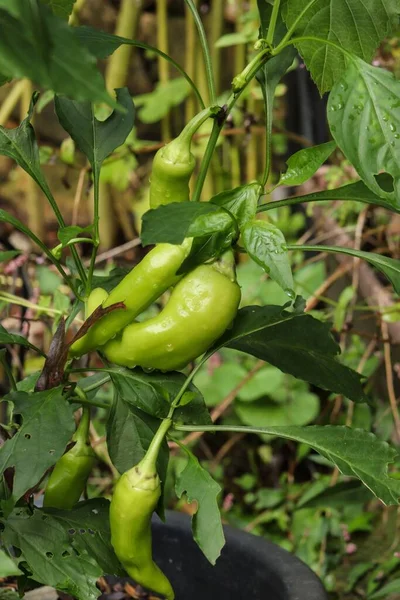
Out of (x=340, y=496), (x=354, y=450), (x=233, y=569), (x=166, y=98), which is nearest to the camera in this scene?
(x=354, y=450)

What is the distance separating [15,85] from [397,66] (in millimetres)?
1211

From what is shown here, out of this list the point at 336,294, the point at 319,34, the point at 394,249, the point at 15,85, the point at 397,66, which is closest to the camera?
the point at 319,34

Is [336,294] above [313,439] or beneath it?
beneath

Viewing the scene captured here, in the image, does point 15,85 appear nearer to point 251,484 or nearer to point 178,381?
point 251,484

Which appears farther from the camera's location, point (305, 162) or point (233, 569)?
point (233, 569)

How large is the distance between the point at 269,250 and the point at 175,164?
4.5 inches

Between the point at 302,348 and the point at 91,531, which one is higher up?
the point at 302,348

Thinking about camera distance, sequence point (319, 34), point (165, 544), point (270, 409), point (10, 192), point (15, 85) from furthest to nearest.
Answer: point (10, 192), point (15, 85), point (270, 409), point (165, 544), point (319, 34)

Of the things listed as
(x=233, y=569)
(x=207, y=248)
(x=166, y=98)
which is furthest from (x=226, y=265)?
(x=166, y=98)

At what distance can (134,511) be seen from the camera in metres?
0.61

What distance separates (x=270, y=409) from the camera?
195cm

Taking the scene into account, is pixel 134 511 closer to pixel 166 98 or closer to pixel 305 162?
pixel 305 162

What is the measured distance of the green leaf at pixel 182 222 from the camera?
0.52m

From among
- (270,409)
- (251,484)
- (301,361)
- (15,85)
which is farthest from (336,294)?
(301,361)
